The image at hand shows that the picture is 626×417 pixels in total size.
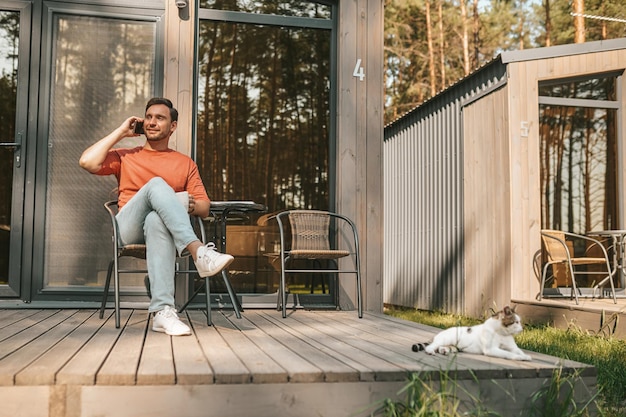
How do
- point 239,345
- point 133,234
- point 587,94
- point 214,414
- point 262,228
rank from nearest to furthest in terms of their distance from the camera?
point 214,414 → point 239,345 → point 133,234 → point 262,228 → point 587,94

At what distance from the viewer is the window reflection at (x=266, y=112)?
15.9 ft

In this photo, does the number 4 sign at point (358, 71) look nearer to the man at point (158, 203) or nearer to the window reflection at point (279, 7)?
the window reflection at point (279, 7)

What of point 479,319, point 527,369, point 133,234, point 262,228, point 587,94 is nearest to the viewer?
point 527,369

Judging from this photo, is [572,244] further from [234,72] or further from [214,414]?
[214,414]

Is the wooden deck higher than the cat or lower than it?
lower

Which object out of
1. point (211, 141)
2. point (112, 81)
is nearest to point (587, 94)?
point (211, 141)

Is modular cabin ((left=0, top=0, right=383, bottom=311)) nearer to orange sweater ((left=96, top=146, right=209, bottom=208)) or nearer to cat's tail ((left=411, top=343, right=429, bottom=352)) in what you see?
orange sweater ((left=96, top=146, right=209, bottom=208))

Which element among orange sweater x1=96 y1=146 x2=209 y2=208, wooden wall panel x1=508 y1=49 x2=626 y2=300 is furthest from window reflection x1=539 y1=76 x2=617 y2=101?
orange sweater x1=96 y1=146 x2=209 y2=208

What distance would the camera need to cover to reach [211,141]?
15.8 feet

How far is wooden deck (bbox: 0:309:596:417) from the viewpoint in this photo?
2.05 m

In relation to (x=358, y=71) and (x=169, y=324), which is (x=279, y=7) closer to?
(x=358, y=71)

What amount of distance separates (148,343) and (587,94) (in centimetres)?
588

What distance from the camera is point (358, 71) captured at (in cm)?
489

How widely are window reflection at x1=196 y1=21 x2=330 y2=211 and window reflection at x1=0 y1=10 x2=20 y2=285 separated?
46.9 inches
